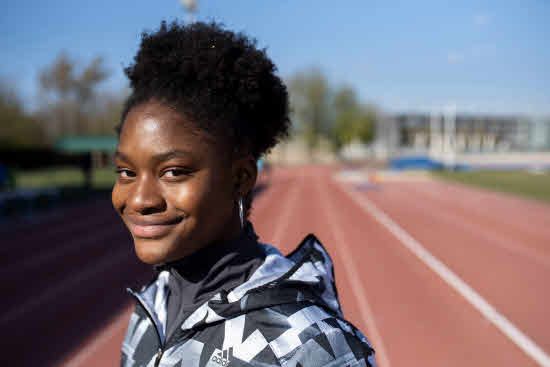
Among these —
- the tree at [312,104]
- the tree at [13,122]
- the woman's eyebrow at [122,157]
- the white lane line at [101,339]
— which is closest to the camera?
the woman's eyebrow at [122,157]

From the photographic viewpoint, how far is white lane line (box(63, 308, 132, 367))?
4094mm

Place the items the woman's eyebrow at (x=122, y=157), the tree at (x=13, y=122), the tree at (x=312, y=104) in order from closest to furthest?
the woman's eyebrow at (x=122, y=157) → the tree at (x=13, y=122) → the tree at (x=312, y=104)

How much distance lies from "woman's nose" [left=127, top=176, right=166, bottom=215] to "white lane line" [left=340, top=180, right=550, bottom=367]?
14.2 feet

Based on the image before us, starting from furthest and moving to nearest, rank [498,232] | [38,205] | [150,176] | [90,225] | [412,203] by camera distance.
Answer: [412,203] < [38,205] < [90,225] < [498,232] < [150,176]

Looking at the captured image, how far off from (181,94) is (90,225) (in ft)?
A: 38.7

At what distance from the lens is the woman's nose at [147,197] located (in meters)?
0.95

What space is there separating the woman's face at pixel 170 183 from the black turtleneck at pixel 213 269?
5 centimetres

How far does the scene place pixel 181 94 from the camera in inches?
39.6

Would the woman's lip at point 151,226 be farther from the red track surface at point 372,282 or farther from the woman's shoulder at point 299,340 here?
the red track surface at point 372,282

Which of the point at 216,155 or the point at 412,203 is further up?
the point at 216,155

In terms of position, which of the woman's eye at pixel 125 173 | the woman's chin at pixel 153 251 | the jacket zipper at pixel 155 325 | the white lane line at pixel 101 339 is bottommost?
the white lane line at pixel 101 339

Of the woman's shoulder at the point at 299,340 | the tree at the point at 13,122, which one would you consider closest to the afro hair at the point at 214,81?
the woman's shoulder at the point at 299,340

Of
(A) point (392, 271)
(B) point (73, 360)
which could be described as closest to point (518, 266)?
(A) point (392, 271)

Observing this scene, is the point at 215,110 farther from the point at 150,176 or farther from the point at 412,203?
the point at 412,203
